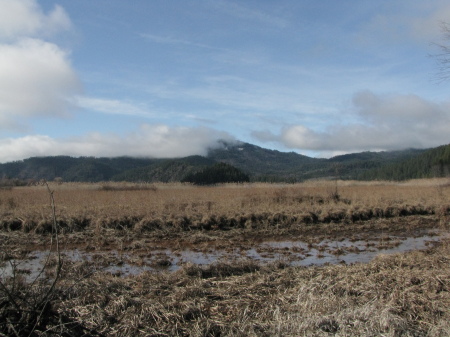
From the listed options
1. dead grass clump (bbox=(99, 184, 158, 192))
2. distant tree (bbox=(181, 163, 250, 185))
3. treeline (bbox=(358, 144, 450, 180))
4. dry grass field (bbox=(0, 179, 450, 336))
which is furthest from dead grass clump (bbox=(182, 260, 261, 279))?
treeline (bbox=(358, 144, 450, 180))

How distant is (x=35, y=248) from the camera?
1152 cm

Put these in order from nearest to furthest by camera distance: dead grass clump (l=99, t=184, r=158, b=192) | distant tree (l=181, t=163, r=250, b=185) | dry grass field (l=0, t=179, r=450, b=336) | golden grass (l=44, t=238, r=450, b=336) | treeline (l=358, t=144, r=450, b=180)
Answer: dry grass field (l=0, t=179, r=450, b=336), golden grass (l=44, t=238, r=450, b=336), dead grass clump (l=99, t=184, r=158, b=192), distant tree (l=181, t=163, r=250, b=185), treeline (l=358, t=144, r=450, b=180)

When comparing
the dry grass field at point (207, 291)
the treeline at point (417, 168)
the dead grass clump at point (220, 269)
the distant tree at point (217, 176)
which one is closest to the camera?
the dry grass field at point (207, 291)

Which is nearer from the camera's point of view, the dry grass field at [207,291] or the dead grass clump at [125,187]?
the dry grass field at [207,291]

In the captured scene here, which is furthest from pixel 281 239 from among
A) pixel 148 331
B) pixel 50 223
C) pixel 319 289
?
pixel 148 331

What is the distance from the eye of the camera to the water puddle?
8.91 m

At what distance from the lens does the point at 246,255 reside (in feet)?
35.1

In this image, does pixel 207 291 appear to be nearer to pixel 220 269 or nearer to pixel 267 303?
pixel 267 303

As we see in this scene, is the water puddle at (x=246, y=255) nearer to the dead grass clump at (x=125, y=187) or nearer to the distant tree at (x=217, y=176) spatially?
the dead grass clump at (x=125, y=187)

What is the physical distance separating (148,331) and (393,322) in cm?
320

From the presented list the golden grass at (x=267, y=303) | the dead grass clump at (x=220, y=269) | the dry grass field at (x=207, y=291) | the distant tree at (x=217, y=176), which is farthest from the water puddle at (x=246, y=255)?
the distant tree at (x=217, y=176)

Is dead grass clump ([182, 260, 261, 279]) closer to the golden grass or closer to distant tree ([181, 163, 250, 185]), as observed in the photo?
the golden grass

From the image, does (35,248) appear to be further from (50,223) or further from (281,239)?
(281,239)

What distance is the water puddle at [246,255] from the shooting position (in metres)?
8.91
